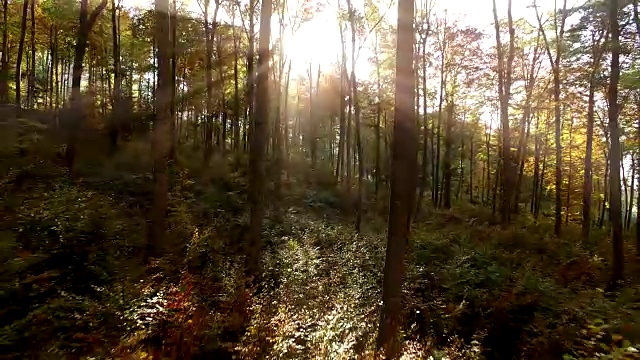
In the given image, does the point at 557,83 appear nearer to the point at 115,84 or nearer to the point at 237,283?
the point at 237,283

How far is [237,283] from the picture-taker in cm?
768

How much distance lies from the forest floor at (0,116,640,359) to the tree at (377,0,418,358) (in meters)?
0.56

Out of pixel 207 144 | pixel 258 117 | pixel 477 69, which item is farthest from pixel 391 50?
pixel 258 117

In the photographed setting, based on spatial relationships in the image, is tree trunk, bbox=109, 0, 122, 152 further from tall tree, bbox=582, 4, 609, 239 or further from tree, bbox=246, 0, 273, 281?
tall tree, bbox=582, 4, 609, 239

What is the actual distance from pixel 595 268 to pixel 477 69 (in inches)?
560

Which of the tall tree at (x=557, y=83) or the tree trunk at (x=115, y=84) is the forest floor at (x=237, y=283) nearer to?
the tall tree at (x=557, y=83)

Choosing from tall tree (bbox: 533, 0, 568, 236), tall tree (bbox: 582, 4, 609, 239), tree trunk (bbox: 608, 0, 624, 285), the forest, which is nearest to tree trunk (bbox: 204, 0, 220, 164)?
the forest

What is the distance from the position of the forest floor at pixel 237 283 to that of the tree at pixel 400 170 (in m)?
0.56

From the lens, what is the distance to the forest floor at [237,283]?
16.9 ft

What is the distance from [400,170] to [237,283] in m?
3.82

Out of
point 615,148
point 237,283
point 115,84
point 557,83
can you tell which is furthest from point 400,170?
point 115,84

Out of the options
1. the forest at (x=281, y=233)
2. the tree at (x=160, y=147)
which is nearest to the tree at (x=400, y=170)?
the forest at (x=281, y=233)

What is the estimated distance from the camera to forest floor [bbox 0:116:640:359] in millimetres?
5145

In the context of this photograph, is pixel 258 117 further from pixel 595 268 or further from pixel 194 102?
pixel 194 102
